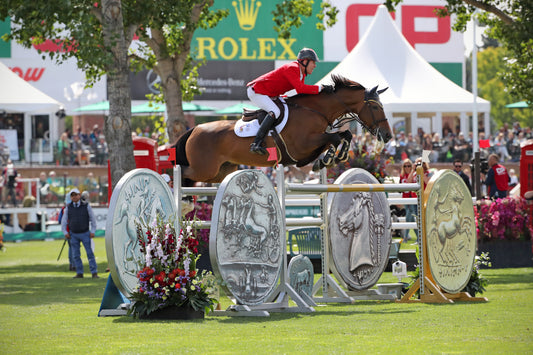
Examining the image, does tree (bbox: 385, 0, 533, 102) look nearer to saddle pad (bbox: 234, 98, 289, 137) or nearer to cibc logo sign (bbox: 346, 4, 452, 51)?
saddle pad (bbox: 234, 98, 289, 137)

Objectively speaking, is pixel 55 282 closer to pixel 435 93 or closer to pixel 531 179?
pixel 531 179

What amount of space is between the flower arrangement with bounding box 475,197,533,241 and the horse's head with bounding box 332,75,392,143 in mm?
4603

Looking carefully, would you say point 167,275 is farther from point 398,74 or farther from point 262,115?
point 398,74

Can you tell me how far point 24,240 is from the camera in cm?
2703

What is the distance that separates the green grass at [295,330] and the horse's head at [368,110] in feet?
7.09

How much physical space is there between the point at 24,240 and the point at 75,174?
17.7 ft

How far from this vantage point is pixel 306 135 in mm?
11180

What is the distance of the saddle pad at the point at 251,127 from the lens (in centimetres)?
1122

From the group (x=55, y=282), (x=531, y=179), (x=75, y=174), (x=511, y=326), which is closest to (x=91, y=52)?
(x=55, y=282)

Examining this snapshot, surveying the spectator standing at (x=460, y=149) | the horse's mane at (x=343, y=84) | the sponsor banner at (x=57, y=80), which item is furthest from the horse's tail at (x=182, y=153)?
the sponsor banner at (x=57, y=80)

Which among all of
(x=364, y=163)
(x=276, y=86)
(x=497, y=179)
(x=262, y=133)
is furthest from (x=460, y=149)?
(x=262, y=133)

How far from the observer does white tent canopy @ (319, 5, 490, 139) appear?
25.6 m

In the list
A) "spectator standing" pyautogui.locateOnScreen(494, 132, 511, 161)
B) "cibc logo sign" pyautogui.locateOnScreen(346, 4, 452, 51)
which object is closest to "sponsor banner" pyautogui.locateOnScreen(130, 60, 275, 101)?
"cibc logo sign" pyautogui.locateOnScreen(346, 4, 452, 51)

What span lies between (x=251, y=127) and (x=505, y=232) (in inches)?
235
